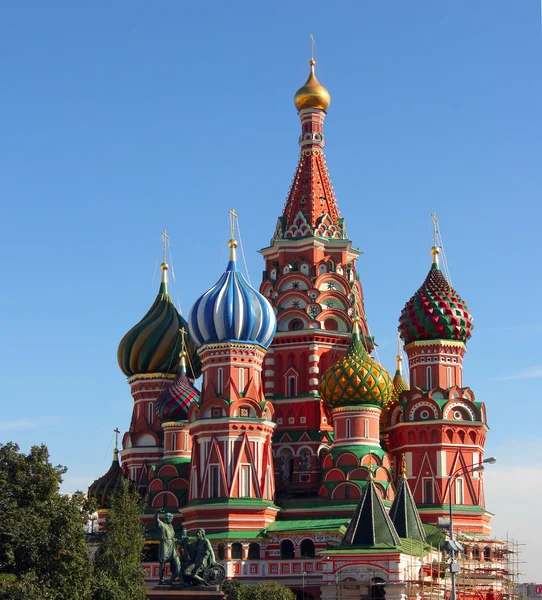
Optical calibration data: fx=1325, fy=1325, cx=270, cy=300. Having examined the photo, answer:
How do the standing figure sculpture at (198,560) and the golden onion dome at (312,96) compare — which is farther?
the golden onion dome at (312,96)

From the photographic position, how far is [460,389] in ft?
193

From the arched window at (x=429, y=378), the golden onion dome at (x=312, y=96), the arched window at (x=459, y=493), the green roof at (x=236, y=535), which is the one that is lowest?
the green roof at (x=236, y=535)

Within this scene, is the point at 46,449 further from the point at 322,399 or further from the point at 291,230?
the point at 291,230

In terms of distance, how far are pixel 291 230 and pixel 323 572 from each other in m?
20.3

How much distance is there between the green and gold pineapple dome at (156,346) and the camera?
64.2 metres

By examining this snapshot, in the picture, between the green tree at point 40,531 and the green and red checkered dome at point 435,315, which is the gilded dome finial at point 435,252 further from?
the green tree at point 40,531

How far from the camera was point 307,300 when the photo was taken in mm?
61750

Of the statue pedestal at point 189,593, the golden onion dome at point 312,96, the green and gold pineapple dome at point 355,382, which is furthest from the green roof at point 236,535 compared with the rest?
the golden onion dome at point 312,96

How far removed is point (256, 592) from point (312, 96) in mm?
27146

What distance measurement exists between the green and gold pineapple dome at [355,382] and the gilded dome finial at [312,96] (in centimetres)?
1394

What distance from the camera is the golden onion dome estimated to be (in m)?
65.2

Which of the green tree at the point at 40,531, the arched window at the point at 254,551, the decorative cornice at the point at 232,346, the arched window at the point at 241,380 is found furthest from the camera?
the decorative cornice at the point at 232,346

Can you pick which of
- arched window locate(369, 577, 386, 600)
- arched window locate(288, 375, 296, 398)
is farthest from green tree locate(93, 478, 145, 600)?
arched window locate(288, 375, 296, 398)

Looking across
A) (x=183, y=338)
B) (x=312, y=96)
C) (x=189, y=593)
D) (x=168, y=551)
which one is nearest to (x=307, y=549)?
(x=183, y=338)
